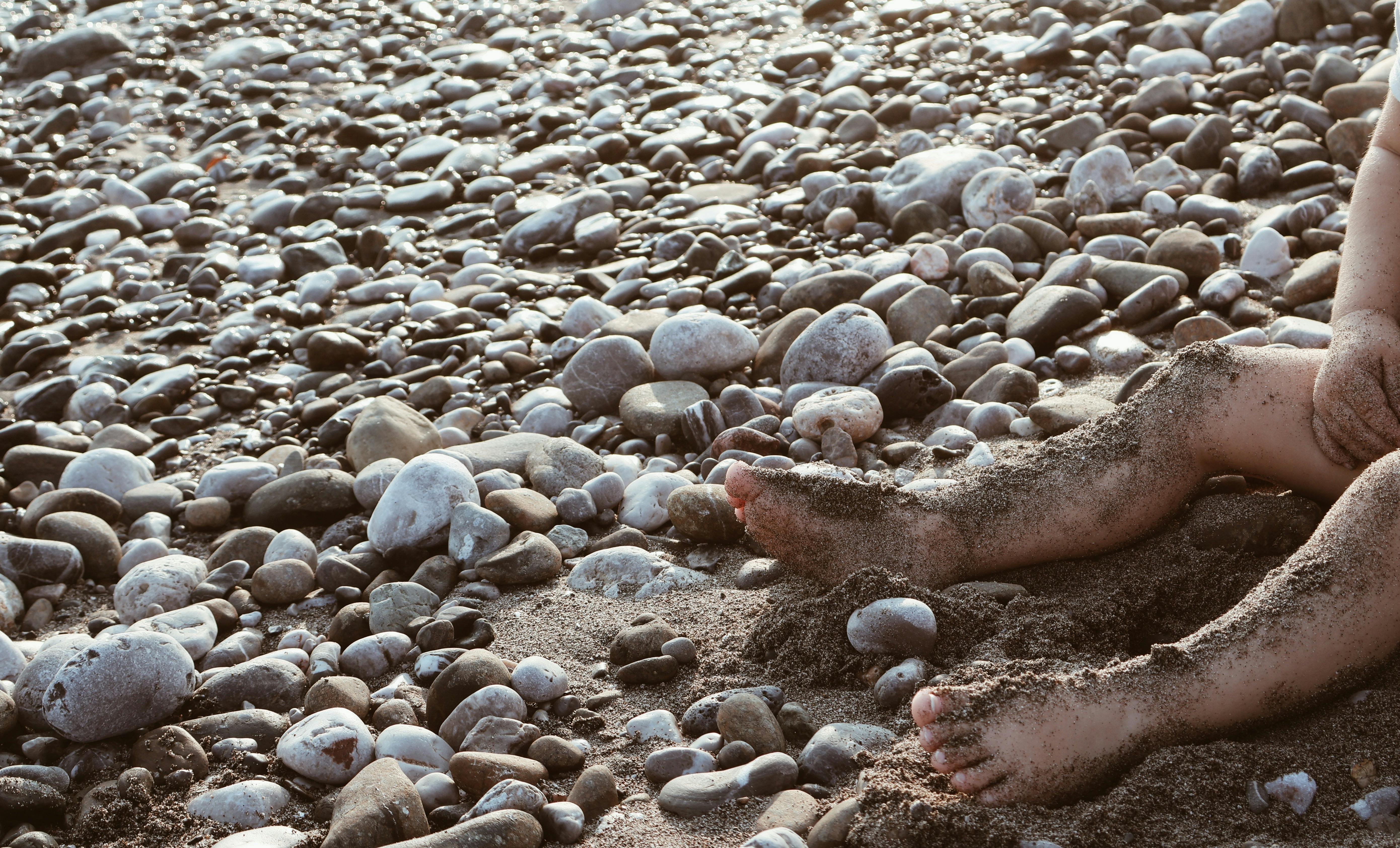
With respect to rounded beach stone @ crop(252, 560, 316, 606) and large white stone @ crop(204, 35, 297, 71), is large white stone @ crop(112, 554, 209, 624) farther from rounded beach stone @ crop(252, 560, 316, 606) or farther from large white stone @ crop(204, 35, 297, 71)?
large white stone @ crop(204, 35, 297, 71)

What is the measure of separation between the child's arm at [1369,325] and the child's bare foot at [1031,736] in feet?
2.83

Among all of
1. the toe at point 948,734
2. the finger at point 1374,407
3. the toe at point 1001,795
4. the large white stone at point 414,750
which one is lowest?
the large white stone at point 414,750


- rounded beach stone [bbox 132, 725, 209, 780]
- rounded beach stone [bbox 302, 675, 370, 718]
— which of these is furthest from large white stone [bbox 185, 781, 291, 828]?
rounded beach stone [bbox 302, 675, 370, 718]

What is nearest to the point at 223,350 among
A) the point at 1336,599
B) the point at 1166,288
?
the point at 1166,288

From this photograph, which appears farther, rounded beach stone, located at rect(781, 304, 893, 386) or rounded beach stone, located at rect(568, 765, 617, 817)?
rounded beach stone, located at rect(781, 304, 893, 386)

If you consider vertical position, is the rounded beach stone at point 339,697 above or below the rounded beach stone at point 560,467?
below

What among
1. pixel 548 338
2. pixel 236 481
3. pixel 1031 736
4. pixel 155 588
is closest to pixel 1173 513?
pixel 1031 736

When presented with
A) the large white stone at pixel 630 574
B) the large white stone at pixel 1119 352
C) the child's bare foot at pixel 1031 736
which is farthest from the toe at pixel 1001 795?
the large white stone at pixel 1119 352

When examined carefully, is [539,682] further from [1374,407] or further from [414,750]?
[1374,407]

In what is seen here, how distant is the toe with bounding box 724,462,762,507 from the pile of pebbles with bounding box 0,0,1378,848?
30 cm

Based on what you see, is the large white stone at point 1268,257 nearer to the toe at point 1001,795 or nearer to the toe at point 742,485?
the toe at point 742,485

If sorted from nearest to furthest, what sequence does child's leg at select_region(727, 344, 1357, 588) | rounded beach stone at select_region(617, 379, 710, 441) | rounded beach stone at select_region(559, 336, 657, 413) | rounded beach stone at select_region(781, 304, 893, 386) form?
child's leg at select_region(727, 344, 1357, 588)
rounded beach stone at select_region(617, 379, 710, 441)
rounded beach stone at select_region(781, 304, 893, 386)
rounded beach stone at select_region(559, 336, 657, 413)

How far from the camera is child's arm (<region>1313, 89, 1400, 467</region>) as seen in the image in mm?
2406

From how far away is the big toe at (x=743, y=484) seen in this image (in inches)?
106
